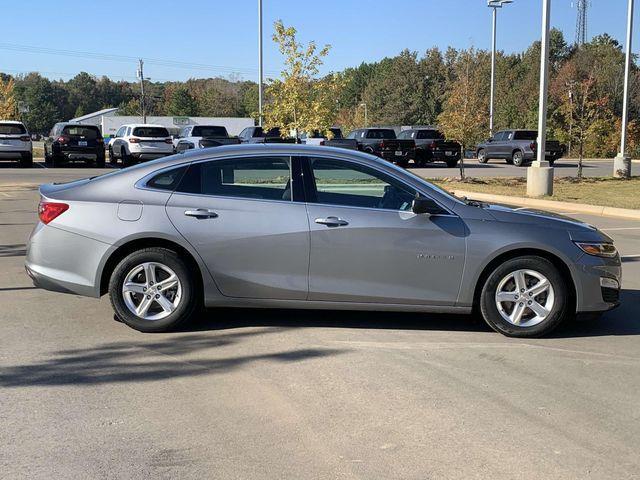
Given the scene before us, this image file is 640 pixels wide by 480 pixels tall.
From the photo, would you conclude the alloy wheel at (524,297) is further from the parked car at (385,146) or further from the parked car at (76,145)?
the parked car at (76,145)

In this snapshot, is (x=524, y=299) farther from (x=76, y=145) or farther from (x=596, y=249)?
(x=76, y=145)

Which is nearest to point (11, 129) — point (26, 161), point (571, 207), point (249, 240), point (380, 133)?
point (26, 161)

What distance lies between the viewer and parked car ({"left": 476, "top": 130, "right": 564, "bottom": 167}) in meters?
32.4

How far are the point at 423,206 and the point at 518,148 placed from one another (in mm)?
30226

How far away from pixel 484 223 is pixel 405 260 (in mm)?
745

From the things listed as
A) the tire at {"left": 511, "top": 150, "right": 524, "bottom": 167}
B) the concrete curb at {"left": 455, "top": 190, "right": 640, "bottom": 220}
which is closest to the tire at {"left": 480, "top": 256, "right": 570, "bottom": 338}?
the concrete curb at {"left": 455, "top": 190, "right": 640, "bottom": 220}

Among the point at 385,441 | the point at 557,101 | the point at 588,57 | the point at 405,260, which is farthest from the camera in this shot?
the point at 588,57

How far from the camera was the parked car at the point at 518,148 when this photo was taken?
32.4 m

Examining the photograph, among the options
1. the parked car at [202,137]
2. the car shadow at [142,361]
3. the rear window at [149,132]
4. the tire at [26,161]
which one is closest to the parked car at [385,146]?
the parked car at [202,137]

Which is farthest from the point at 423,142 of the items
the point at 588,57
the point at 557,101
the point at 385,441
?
the point at 588,57

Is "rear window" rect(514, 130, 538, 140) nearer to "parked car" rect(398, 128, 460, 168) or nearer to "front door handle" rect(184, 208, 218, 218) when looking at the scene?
"parked car" rect(398, 128, 460, 168)

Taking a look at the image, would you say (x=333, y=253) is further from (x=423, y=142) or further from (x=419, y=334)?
(x=423, y=142)

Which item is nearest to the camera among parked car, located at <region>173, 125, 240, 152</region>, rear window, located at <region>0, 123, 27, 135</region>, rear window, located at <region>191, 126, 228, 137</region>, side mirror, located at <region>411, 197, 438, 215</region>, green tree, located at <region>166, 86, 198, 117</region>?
side mirror, located at <region>411, 197, 438, 215</region>

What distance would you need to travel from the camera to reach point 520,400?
4.28 meters
